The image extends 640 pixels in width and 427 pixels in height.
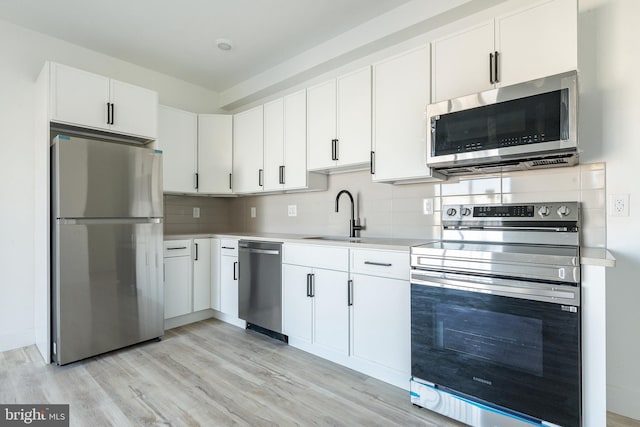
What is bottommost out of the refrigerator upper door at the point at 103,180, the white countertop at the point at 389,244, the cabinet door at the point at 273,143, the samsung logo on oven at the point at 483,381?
the samsung logo on oven at the point at 483,381

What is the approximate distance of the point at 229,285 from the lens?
3.24 m

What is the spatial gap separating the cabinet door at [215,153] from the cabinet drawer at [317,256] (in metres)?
1.42

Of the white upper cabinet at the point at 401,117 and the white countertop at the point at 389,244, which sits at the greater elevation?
the white upper cabinet at the point at 401,117

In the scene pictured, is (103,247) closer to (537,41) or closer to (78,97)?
(78,97)

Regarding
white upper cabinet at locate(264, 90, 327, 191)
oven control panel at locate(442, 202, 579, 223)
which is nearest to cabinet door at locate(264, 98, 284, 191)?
white upper cabinet at locate(264, 90, 327, 191)

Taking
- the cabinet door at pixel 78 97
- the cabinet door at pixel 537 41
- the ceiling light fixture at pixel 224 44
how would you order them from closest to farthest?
the cabinet door at pixel 537 41, the cabinet door at pixel 78 97, the ceiling light fixture at pixel 224 44

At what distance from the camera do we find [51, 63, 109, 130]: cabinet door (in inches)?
96.1

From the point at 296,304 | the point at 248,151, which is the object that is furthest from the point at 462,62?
the point at 248,151

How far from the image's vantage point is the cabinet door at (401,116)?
2201 millimetres

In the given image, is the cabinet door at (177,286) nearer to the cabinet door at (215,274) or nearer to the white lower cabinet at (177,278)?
the white lower cabinet at (177,278)

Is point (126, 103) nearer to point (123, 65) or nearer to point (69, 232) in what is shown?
point (123, 65)

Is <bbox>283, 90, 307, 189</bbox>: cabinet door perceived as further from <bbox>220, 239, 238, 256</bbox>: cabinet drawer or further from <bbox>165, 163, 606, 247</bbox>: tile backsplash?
<bbox>220, 239, 238, 256</bbox>: cabinet drawer

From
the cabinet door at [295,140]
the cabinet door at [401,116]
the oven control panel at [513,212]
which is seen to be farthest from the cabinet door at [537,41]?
the cabinet door at [295,140]

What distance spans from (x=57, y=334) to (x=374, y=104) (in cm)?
293
